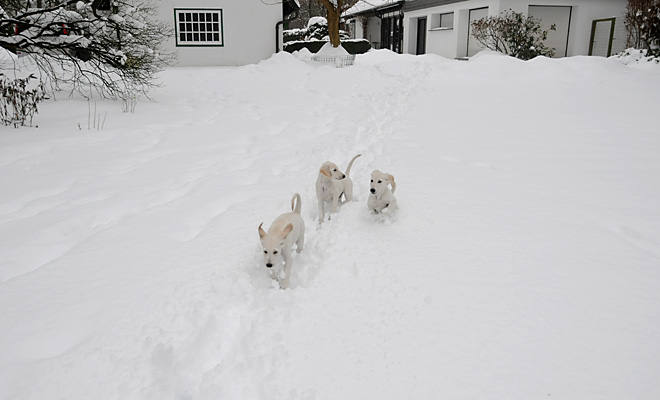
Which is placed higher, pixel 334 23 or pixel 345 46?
pixel 334 23

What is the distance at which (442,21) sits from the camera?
23688mm

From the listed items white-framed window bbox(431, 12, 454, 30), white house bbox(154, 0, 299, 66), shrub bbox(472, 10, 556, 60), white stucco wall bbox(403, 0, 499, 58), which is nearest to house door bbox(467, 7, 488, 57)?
white stucco wall bbox(403, 0, 499, 58)

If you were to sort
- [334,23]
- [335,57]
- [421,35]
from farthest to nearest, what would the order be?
[421,35]
[334,23]
[335,57]

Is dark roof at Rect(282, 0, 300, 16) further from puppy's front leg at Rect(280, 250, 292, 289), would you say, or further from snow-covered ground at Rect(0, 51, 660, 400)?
puppy's front leg at Rect(280, 250, 292, 289)

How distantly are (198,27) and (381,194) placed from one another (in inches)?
630

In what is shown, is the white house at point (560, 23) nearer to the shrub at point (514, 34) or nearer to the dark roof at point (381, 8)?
the shrub at point (514, 34)

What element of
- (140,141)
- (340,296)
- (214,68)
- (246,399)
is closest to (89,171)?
(140,141)

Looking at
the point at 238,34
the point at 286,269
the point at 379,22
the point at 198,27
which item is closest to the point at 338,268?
the point at 286,269

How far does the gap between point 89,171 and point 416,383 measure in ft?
15.9

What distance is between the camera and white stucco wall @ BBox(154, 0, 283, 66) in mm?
17125

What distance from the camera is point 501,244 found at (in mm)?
3629

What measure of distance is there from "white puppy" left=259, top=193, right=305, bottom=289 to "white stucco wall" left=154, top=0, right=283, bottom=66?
607 inches

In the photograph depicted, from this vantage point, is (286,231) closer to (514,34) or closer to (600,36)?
(514,34)

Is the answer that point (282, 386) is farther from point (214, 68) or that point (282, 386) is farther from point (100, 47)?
point (214, 68)
